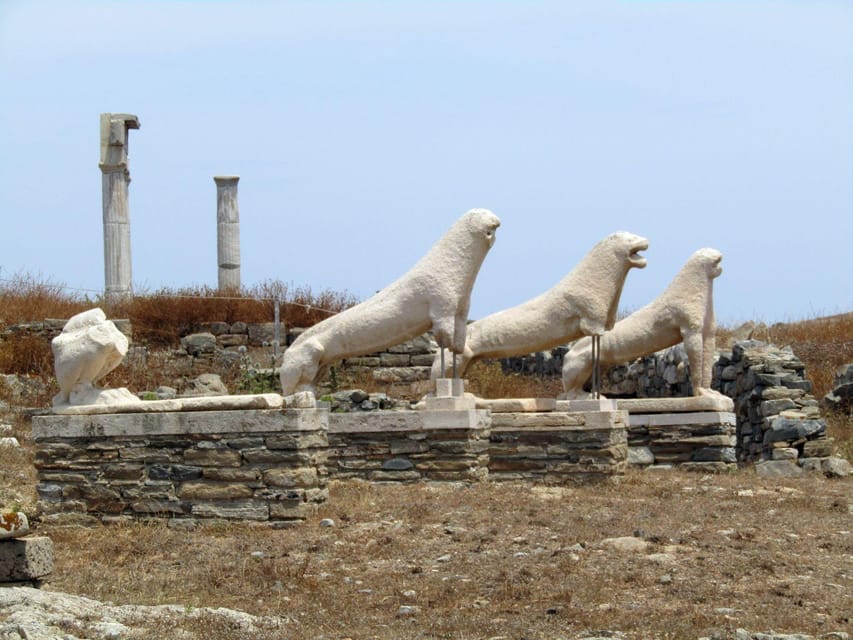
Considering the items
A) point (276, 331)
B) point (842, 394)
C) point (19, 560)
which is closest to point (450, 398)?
point (19, 560)

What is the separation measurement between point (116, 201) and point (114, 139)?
1111 mm

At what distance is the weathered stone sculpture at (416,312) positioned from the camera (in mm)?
11445

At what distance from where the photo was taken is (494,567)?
8.09 meters

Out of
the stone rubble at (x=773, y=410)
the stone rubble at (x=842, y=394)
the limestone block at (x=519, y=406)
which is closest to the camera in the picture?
the limestone block at (x=519, y=406)

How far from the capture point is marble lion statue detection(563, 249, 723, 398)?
14250mm

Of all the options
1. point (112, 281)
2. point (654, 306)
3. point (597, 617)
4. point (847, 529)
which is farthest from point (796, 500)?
point (112, 281)

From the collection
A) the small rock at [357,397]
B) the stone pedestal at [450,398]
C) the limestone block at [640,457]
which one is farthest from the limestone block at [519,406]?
the small rock at [357,397]

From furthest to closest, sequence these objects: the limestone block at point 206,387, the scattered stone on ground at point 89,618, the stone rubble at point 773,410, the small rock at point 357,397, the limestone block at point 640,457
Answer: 1. the limestone block at point 206,387
2. the stone rubble at point 773,410
3. the small rock at point 357,397
4. the limestone block at point 640,457
5. the scattered stone on ground at point 89,618

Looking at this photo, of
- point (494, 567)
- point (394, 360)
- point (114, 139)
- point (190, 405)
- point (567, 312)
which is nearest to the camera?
point (494, 567)

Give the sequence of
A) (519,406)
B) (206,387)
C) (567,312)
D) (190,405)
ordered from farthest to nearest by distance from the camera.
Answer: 1. (206,387)
2. (567,312)
3. (519,406)
4. (190,405)

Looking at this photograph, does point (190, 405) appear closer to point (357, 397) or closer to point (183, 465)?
point (183, 465)

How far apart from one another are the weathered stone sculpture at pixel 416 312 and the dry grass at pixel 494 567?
1.40 m

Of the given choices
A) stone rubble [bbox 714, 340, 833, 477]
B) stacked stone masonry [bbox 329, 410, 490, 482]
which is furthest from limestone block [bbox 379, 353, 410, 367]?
stacked stone masonry [bbox 329, 410, 490, 482]

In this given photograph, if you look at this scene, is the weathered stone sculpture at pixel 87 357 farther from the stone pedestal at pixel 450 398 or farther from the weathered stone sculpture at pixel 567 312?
the weathered stone sculpture at pixel 567 312
